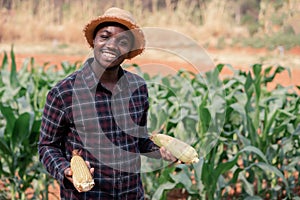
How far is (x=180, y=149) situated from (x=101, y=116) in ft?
1.02

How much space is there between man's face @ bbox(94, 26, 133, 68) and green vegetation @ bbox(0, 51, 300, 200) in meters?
1.32

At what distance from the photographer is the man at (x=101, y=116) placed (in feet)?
6.46

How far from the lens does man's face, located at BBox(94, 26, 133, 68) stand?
193 centimetres

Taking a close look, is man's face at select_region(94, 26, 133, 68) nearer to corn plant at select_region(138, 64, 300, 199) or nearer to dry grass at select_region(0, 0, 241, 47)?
corn plant at select_region(138, 64, 300, 199)

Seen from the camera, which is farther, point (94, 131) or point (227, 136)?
Result: point (227, 136)

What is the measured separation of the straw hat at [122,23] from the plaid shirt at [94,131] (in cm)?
9

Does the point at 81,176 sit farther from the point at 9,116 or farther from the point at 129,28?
the point at 9,116

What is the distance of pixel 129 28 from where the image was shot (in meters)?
1.99

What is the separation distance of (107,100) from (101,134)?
0.13 meters

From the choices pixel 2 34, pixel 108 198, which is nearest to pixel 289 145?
pixel 108 198

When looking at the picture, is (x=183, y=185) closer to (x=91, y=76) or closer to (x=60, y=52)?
(x=91, y=76)

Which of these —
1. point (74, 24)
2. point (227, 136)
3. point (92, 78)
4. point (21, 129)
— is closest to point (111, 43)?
point (92, 78)

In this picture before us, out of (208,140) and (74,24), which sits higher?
(74,24)

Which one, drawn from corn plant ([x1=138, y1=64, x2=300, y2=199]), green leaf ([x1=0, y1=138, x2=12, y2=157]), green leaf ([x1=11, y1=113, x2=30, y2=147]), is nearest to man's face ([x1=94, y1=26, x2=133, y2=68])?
corn plant ([x1=138, y1=64, x2=300, y2=199])
